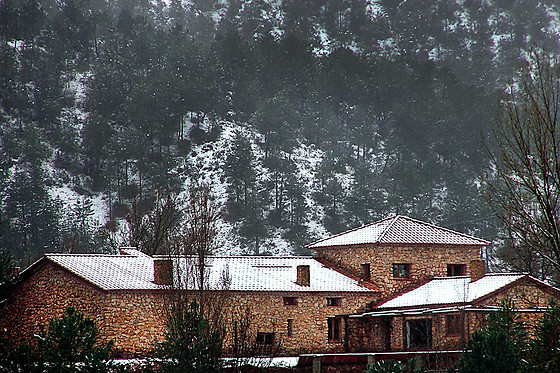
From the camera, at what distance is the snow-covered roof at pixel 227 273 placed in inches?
1300

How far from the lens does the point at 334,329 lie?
36.0 meters

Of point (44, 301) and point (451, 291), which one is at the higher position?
point (451, 291)

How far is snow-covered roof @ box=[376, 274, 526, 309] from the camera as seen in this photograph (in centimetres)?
3316

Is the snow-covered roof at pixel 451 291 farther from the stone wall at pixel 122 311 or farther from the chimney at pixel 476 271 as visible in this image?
the stone wall at pixel 122 311

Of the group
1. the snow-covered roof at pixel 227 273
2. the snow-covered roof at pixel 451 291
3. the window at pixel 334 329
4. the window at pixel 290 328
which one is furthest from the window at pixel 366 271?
the window at pixel 290 328

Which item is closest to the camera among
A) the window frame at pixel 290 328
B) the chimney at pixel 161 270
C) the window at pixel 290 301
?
A: the chimney at pixel 161 270

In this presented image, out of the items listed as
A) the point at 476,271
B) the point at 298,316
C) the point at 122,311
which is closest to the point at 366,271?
the point at 298,316

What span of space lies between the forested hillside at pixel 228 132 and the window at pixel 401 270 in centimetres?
3882

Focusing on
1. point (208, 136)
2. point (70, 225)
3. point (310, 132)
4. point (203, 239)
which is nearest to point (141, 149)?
point (208, 136)

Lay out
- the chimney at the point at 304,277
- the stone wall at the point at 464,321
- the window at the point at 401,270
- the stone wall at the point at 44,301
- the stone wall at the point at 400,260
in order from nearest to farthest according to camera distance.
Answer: the stone wall at the point at 464,321 → the stone wall at the point at 44,301 → the chimney at the point at 304,277 → the stone wall at the point at 400,260 → the window at the point at 401,270

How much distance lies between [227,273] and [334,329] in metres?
6.29

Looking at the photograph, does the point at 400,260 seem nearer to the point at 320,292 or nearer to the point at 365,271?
the point at 365,271

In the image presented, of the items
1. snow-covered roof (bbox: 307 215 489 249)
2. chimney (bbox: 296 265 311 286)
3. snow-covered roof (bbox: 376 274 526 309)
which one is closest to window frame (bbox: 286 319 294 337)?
chimney (bbox: 296 265 311 286)

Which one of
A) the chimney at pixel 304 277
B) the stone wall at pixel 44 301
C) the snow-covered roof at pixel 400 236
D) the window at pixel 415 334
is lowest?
the window at pixel 415 334
